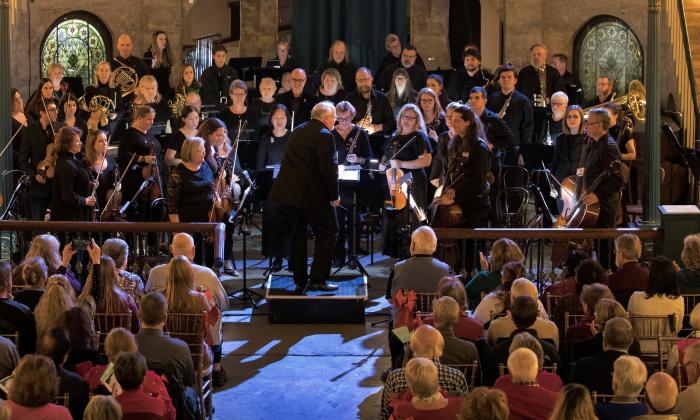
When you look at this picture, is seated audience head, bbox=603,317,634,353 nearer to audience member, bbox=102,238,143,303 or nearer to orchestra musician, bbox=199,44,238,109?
audience member, bbox=102,238,143,303

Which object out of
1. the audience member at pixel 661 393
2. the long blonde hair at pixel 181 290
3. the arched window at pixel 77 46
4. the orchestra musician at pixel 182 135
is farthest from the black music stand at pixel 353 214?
the arched window at pixel 77 46

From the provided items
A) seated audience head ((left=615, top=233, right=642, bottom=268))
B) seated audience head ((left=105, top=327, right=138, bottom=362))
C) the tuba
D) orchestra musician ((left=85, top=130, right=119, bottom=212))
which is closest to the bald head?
seated audience head ((left=105, top=327, right=138, bottom=362))

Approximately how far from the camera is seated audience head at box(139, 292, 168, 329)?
7113 mm

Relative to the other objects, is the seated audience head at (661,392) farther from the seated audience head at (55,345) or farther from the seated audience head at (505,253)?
the seated audience head at (55,345)

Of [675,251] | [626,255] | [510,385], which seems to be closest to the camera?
[510,385]

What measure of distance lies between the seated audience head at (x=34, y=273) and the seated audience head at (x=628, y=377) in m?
A: 3.76

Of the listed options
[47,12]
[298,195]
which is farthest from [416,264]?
[47,12]

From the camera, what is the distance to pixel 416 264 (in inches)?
343

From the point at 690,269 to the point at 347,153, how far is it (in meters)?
4.67

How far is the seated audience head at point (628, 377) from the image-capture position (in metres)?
6.09

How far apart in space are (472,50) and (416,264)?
23.0 feet

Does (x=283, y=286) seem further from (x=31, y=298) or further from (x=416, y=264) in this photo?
(x=31, y=298)

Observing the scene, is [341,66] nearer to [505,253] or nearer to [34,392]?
[505,253]

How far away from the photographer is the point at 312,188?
10625 mm
